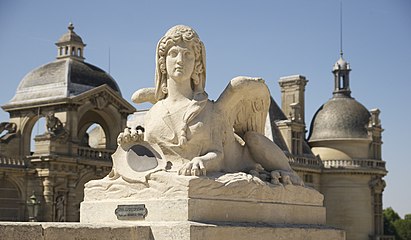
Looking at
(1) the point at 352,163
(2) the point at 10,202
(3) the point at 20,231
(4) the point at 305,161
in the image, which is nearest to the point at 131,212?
(3) the point at 20,231

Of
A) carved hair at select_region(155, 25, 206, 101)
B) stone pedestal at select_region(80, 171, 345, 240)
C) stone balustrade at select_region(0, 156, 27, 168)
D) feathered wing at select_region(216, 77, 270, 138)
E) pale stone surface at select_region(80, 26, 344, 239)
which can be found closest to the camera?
stone pedestal at select_region(80, 171, 345, 240)

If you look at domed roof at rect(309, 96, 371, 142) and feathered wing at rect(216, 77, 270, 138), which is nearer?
feathered wing at rect(216, 77, 270, 138)

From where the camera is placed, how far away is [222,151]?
9695 millimetres

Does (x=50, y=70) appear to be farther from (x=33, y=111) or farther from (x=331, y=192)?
(x=331, y=192)

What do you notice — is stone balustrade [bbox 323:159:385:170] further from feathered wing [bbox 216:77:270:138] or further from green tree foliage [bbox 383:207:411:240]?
feathered wing [bbox 216:77:270:138]

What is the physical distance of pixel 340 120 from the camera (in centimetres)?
5441

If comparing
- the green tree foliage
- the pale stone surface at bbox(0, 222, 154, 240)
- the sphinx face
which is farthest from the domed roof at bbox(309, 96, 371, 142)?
the pale stone surface at bbox(0, 222, 154, 240)

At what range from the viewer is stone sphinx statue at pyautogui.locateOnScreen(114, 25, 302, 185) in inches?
369

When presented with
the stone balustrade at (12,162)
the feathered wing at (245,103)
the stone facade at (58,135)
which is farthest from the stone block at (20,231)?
the stone balustrade at (12,162)

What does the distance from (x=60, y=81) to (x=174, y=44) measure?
31.7 m

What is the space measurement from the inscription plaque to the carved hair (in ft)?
4.91

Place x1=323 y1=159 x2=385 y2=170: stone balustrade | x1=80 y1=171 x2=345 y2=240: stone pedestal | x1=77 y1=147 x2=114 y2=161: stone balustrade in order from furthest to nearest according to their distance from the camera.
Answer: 1. x1=323 y1=159 x2=385 y2=170: stone balustrade
2. x1=77 y1=147 x2=114 y2=161: stone balustrade
3. x1=80 y1=171 x2=345 y2=240: stone pedestal

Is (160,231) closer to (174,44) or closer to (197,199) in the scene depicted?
(197,199)

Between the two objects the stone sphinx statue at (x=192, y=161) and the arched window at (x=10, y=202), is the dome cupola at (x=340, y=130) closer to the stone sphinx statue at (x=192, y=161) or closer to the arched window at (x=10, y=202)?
the arched window at (x=10, y=202)
